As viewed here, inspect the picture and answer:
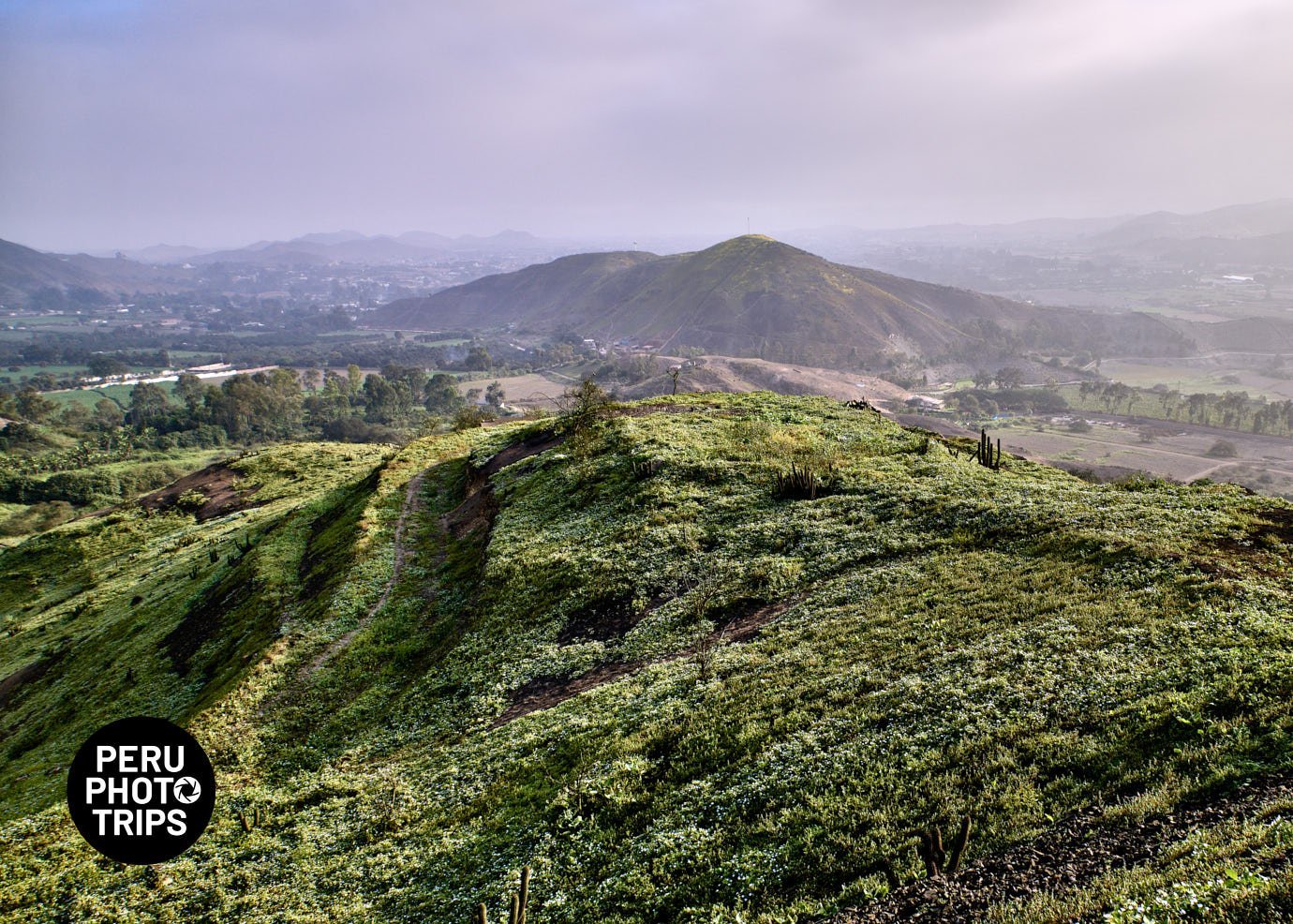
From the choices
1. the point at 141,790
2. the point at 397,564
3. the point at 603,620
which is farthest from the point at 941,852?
the point at 397,564

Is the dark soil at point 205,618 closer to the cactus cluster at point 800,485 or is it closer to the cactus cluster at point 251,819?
the cactus cluster at point 251,819

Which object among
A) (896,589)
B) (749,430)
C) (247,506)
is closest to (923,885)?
(896,589)

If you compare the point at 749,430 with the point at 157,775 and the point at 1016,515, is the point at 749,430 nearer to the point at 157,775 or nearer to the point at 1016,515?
the point at 1016,515

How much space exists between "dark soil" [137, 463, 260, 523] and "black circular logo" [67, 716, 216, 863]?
141 ft

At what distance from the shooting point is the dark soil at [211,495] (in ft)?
175

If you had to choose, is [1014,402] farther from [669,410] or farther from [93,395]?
[93,395]

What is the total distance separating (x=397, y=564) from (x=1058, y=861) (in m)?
30.1

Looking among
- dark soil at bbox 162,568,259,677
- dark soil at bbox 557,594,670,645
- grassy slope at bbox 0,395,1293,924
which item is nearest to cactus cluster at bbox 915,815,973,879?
grassy slope at bbox 0,395,1293,924

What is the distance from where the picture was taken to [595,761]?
49.6 ft

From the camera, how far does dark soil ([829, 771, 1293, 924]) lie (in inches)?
358

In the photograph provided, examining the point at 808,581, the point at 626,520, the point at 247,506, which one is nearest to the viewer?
the point at 808,581

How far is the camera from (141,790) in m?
14.1

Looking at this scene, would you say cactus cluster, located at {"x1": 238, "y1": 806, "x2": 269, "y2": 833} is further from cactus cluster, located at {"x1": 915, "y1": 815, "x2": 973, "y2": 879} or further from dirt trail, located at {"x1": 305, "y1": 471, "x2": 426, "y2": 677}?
cactus cluster, located at {"x1": 915, "y1": 815, "x2": 973, "y2": 879}

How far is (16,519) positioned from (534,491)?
77.6m
